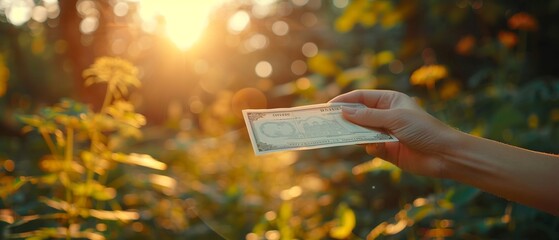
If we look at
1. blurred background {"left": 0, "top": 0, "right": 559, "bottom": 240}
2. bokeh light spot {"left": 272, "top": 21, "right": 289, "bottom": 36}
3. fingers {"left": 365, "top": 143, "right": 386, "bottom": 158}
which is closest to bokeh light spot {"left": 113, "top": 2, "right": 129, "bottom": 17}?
blurred background {"left": 0, "top": 0, "right": 559, "bottom": 240}

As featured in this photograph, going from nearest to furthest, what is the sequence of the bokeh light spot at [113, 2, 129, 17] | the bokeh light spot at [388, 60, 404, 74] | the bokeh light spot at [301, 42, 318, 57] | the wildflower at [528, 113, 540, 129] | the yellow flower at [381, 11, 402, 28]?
the wildflower at [528, 113, 540, 129], the yellow flower at [381, 11, 402, 28], the bokeh light spot at [388, 60, 404, 74], the bokeh light spot at [113, 2, 129, 17], the bokeh light spot at [301, 42, 318, 57]

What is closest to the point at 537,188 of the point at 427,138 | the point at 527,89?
the point at 427,138

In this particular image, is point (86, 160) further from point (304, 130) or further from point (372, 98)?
point (372, 98)

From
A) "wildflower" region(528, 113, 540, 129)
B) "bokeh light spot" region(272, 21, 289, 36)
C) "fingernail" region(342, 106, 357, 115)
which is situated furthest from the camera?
"bokeh light spot" region(272, 21, 289, 36)

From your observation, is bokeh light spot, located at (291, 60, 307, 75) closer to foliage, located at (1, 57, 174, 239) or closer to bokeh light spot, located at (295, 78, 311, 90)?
bokeh light spot, located at (295, 78, 311, 90)

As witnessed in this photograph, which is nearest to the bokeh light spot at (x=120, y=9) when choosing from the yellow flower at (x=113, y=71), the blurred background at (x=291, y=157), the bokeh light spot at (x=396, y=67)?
the blurred background at (x=291, y=157)

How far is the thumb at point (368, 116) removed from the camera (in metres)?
1.86

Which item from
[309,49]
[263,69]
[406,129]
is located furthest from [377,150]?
[263,69]

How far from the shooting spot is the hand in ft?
5.93

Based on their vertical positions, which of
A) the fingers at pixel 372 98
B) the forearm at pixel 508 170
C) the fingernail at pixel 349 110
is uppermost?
the fingers at pixel 372 98

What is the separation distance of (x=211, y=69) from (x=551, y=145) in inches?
574

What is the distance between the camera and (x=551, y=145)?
2.74m

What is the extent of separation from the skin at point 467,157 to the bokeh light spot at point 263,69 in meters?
13.8

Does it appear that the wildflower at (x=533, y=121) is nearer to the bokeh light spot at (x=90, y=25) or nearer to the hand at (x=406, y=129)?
the hand at (x=406, y=129)
